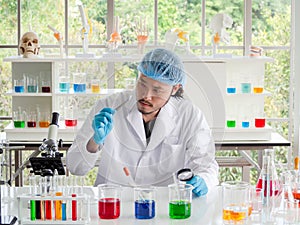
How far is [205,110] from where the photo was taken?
2715mm

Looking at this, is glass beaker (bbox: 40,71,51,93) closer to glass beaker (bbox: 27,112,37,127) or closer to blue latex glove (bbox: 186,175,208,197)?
glass beaker (bbox: 27,112,37,127)

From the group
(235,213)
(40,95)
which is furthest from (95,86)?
(235,213)

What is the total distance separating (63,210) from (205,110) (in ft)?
2.83

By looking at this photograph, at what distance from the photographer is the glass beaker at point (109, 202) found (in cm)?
221

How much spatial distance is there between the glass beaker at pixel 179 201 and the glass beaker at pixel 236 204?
14cm

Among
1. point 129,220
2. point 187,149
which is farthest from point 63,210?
point 187,149

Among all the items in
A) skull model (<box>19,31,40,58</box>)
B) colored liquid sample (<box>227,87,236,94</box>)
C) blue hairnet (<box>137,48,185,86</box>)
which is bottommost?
colored liquid sample (<box>227,87,236,94</box>)

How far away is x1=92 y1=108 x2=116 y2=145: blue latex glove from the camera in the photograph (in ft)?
8.42

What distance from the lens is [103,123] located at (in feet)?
8.42

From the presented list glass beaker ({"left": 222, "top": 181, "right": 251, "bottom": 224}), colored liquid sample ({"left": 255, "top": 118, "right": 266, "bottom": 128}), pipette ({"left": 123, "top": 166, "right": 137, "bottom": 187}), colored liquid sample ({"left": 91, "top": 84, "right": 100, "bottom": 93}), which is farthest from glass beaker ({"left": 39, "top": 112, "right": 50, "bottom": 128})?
glass beaker ({"left": 222, "top": 181, "right": 251, "bottom": 224})

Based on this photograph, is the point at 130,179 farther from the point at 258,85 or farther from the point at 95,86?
the point at 258,85

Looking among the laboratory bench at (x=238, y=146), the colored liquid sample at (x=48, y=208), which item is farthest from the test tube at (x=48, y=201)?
the laboratory bench at (x=238, y=146)

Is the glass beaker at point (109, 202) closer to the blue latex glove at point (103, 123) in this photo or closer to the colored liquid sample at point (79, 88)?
the blue latex glove at point (103, 123)

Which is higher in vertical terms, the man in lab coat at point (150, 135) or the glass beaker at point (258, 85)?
the glass beaker at point (258, 85)
